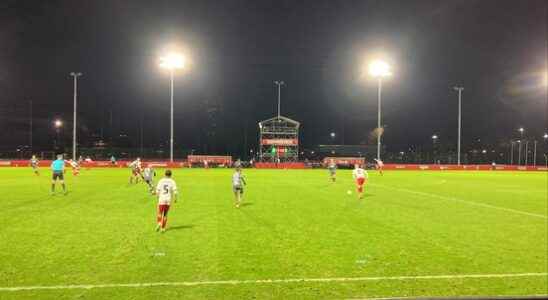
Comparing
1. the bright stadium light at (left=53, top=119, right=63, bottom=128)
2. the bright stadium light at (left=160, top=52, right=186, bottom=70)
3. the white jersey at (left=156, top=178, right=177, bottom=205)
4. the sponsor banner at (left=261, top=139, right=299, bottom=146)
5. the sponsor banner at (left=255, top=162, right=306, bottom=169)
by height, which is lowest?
the sponsor banner at (left=255, top=162, right=306, bottom=169)

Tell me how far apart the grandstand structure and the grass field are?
2000 inches

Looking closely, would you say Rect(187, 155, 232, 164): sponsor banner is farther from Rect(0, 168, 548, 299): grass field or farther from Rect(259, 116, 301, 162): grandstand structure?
Rect(0, 168, 548, 299): grass field

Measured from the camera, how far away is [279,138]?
2719 inches

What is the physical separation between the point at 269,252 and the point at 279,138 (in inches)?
2346

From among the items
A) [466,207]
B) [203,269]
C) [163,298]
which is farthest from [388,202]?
[163,298]

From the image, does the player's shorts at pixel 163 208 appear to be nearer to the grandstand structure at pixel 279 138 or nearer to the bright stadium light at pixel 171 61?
the bright stadium light at pixel 171 61

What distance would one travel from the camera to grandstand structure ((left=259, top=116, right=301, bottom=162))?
2692 inches

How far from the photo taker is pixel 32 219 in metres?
13.7

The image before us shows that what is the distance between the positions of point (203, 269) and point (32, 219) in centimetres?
856

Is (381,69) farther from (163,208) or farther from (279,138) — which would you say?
(163,208)

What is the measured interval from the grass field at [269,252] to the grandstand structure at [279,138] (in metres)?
50.8

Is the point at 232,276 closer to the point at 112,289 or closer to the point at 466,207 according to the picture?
the point at 112,289

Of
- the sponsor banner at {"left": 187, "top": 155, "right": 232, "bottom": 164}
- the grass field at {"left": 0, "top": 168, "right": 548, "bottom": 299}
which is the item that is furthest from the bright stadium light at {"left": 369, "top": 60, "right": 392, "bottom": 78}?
the grass field at {"left": 0, "top": 168, "right": 548, "bottom": 299}

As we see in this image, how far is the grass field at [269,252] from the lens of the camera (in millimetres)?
7234
